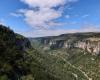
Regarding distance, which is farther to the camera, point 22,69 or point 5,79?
point 22,69

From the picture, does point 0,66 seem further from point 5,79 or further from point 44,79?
point 44,79

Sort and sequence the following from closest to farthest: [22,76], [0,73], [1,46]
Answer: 1. [0,73]
2. [22,76]
3. [1,46]

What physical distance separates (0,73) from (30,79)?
60.3 feet

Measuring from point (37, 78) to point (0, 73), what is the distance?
41702 millimetres

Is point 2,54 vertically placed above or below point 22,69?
above

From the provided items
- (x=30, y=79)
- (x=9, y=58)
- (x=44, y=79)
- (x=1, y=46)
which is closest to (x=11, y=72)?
(x=30, y=79)

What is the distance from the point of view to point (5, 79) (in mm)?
95688

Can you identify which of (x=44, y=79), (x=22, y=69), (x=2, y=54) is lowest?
(x=44, y=79)

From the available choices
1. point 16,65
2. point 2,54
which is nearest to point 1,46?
point 2,54

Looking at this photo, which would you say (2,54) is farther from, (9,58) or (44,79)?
(44,79)

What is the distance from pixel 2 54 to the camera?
12950 cm

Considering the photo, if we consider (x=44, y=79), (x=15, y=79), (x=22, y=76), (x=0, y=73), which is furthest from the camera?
(x=44, y=79)

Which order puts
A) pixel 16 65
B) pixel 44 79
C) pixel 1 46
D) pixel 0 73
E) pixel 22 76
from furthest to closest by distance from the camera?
pixel 44 79
pixel 1 46
pixel 16 65
pixel 22 76
pixel 0 73

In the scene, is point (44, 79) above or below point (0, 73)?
below
